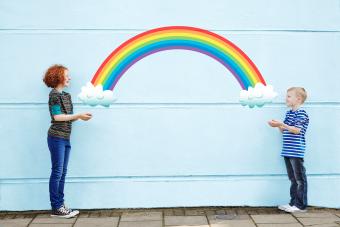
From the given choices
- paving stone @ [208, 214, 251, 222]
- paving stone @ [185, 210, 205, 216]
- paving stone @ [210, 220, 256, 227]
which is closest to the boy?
paving stone @ [208, 214, 251, 222]

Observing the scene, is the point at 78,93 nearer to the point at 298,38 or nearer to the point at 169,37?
the point at 169,37

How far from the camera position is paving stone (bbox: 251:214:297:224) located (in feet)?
14.5

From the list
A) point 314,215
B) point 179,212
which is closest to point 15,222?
point 179,212

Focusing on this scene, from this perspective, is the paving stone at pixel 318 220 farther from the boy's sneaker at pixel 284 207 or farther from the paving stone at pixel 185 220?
the paving stone at pixel 185 220

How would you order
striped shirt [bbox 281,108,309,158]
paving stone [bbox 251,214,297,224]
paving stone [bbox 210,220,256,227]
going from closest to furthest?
paving stone [bbox 210,220,256,227]
paving stone [bbox 251,214,297,224]
striped shirt [bbox 281,108,309,158]

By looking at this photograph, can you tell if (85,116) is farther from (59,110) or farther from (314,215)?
(314,215)

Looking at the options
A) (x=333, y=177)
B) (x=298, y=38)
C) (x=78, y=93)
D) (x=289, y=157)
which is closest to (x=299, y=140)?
(x=289, y=157)

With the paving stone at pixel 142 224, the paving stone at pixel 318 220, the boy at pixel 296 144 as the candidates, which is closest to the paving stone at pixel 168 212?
the paving stone at pixel 142 224

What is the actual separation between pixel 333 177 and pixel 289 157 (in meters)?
0.57

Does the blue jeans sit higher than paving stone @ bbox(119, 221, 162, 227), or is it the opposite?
the blue jeans

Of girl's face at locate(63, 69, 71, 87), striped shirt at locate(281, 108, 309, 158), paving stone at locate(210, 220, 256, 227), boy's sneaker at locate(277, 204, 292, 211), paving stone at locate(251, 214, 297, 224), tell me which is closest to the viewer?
paving stone at locate(210, 220, 256, 227)

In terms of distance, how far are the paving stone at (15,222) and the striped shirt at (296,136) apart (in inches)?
96.0

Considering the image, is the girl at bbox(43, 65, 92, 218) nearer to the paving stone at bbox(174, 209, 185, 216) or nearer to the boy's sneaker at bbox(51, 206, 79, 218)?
the boy's sneaker at bbox(51, 206, 79, 218)

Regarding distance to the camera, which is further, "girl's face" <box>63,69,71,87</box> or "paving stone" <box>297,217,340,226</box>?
"girl's face" <box>63,69,71,87</box>
